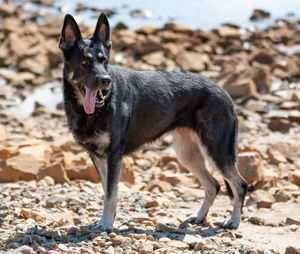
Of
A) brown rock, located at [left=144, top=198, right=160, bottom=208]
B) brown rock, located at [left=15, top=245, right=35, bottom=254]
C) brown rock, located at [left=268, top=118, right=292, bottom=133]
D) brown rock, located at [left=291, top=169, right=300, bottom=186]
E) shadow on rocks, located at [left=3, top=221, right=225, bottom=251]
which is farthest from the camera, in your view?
brown rock, located at [left=268, top=118, right=292, bottom=133]

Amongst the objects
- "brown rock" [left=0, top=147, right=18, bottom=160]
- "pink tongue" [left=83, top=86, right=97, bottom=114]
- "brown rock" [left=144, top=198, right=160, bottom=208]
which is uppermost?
"pink tongue" [left=83, top=86, right=97, bottom=114]

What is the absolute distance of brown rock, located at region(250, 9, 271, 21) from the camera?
63.7ft

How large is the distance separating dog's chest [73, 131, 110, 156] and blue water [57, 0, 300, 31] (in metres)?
12.8

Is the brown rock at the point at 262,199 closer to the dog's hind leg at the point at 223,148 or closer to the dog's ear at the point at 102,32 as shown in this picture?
the dog's hind leg at the point at 223,148

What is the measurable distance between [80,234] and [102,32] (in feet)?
6.67

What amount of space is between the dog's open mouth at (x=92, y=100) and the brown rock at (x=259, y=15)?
14.4 meters

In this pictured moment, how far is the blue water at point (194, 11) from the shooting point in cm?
1914

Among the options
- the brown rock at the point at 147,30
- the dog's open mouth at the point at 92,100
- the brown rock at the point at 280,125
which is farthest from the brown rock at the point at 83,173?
the brown rock at the point at 147,30

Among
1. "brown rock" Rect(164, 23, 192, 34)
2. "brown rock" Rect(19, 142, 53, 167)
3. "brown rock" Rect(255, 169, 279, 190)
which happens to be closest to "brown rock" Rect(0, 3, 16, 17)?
"brown rock" Rect(164, 23, 192, 34)

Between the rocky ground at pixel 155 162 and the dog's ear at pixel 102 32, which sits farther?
the dog's ear at pixel 102 32

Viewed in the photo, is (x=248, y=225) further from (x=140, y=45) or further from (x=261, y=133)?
(x=140, y=45)

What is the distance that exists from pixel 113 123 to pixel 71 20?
111cm

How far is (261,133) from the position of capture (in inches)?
444

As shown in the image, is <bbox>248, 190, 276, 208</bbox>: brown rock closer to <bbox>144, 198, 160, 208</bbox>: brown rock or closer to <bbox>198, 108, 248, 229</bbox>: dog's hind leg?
<bbox>198, 108, 248, 229</bbox>: dog's hind leg
